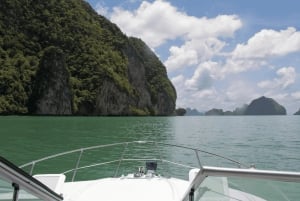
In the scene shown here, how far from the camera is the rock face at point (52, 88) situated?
114062 mm

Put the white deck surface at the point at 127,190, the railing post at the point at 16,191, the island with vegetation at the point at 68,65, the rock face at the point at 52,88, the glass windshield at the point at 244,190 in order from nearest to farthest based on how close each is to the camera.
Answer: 1. the railing post at the point at 16,191
2. the glass windshield at the point at 244,190
3. the white deck surface at the point at 127,190
4. the rock face at the point at 52,88
5. the island with vegetation at the point at 68,65

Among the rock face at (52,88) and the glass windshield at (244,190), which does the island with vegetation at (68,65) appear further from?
the glass windshield at (244,190)

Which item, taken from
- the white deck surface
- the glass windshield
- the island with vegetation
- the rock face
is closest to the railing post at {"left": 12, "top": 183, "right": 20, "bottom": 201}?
the glass windshield

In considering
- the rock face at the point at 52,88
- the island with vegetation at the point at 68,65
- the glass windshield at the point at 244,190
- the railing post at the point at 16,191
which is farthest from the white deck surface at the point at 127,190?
the rock face at the point at 52,88

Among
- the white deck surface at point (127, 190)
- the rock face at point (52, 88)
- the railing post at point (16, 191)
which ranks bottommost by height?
the white deck surface at point (127, 190)

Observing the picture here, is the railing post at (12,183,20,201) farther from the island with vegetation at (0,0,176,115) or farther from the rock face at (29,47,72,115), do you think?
the rock face at (29,47,72,115)

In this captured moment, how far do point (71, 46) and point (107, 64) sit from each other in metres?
14.9

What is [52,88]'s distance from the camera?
381 feet

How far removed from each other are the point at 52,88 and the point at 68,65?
29668 millimetres

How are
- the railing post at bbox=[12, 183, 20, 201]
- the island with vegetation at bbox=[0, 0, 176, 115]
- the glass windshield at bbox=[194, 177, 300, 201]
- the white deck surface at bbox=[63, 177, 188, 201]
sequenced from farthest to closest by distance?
the island with vegetation at bbox=[0, 0, 176, 115]
the white deck surface at bbox=[63, 177, 188, 201]
the glass windshield at bbox=[194, 177, 300, 201]
the railing post at bbox=[12, 183, 20, 201]

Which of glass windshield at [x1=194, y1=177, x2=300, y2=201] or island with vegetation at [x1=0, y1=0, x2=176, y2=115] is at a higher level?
island with vegetation at [x1=0, y1=0, x2=176, y2=115]

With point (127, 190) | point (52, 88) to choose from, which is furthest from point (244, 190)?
point (52, 88)

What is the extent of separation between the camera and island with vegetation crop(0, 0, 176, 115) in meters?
117

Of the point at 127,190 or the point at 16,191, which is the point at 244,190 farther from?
the point at 127,190
